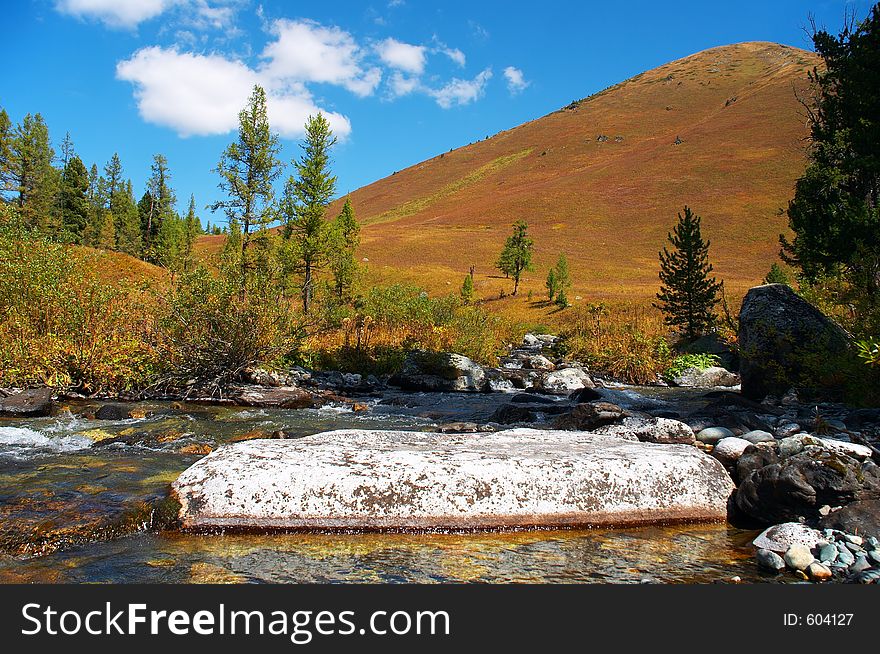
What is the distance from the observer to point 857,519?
509 cm

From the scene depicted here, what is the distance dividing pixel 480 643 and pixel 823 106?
22876 mm

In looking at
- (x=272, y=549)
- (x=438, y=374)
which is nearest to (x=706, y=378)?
(x=438, y=374)

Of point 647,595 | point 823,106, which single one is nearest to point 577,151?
point 823,106

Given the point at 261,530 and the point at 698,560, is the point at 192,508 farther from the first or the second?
the point at 698,560

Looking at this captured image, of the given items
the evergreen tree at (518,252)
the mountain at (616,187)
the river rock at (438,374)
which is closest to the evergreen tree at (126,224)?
the mountain at (616,187)

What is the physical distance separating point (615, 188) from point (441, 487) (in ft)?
399

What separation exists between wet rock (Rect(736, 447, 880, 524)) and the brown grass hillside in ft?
158

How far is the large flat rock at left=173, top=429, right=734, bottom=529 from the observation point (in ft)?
17.4

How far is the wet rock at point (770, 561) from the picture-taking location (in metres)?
4.67

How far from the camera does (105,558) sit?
15.1 ft

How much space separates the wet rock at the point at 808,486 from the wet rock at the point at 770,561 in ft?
3.23

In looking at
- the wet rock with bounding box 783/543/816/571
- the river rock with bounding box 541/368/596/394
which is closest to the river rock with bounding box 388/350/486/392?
the river rock with bounding box 541/368/596/394

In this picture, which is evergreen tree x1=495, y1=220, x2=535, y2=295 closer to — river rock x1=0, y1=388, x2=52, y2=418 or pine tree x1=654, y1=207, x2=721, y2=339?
pine tree x1=654, y1=207, x2=721, y2=339

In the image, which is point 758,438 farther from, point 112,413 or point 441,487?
point 112,413
